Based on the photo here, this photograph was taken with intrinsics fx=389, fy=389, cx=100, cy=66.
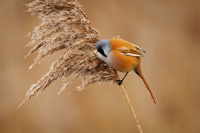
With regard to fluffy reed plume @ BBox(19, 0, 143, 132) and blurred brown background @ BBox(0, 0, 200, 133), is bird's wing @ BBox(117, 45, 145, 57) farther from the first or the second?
blurred brown background @ BBox(0, 0, 200, 133)

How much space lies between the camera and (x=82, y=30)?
2.10 m

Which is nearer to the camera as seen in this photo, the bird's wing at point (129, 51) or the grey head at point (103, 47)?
the grey head at point (103, 47)

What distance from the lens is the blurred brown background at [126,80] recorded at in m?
4.91

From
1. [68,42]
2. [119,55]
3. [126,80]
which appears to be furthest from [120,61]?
[126,80]

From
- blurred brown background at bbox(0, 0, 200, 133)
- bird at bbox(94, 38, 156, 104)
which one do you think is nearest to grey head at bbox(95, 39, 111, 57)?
bird at bbox(94, 38, 156, 104)

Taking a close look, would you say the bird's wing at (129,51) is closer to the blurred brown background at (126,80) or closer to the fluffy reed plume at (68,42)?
the fluffy reed plume at (68,42)

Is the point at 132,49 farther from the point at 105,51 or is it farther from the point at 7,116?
the point at 7,116

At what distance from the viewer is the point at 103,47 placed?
81.2 inches

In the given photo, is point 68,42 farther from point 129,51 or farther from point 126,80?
point 126,80

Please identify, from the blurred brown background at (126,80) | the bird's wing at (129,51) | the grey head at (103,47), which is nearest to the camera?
the grey head at (103,47)

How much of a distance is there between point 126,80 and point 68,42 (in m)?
3.01

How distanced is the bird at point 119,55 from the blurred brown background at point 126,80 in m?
2.75

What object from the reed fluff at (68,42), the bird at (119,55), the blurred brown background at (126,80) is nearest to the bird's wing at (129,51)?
the bird at (119,55)

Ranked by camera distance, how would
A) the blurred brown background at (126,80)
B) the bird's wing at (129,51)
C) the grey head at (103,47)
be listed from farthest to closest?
the blurred brown background at (126,80), the bird's wing at (129,51), the grey head at (103,47)
